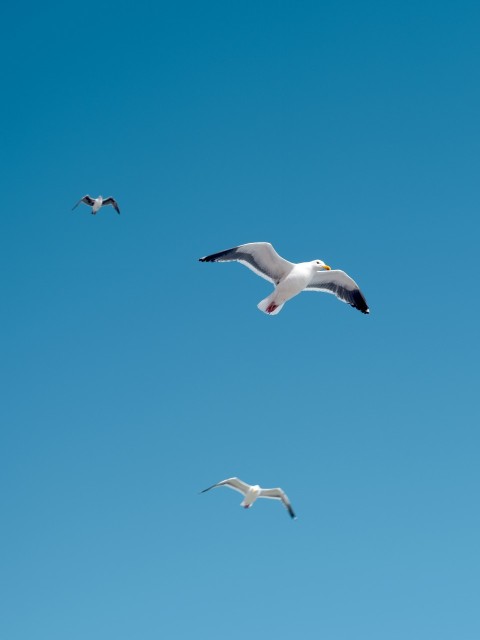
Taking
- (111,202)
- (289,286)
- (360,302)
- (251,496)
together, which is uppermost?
(111,202)

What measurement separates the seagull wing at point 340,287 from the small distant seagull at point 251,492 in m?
7.13

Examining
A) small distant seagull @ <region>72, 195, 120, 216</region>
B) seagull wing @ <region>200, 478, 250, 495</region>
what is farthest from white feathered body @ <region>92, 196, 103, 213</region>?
seagull wing @ <region>200, 478, 250, 495</region>

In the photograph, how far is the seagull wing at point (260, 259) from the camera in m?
25.1

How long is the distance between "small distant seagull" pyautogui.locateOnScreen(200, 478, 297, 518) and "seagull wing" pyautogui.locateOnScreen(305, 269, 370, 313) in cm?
→ 713

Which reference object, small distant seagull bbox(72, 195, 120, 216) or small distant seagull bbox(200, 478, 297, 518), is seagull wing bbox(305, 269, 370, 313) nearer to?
small distant seagull bbox(200, 478, 297, 518)

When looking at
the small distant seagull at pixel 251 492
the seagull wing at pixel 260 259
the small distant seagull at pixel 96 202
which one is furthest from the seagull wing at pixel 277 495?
the small distant seagull at pixel 96 202

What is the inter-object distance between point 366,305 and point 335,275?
1.35 meters

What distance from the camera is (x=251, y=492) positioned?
2992 centimetres

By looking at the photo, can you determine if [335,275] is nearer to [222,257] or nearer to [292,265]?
[292,265]

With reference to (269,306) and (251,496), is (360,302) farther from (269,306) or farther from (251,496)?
(251,496)

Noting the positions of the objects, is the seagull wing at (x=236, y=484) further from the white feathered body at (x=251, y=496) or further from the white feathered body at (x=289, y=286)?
the white feathered body at (x=289, y=286)

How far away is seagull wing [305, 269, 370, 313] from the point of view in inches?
1071

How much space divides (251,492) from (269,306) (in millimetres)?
7514

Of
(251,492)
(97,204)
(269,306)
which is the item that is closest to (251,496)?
(251,492)
